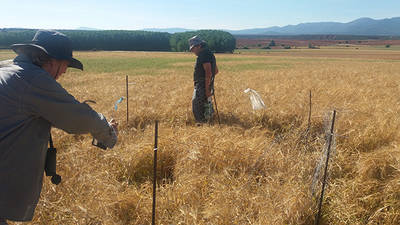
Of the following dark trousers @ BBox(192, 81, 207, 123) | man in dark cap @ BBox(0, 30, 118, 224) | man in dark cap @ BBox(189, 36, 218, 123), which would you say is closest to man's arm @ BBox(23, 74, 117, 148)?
man in dark cap @ BBox(0, 30, 118, 224)

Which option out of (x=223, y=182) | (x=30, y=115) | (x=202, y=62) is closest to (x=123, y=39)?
(x=202, y=62)

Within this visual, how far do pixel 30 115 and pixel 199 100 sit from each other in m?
4.18

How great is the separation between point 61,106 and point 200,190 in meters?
1.96

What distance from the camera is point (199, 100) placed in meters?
5.58

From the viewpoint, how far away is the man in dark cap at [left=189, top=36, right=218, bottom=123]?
5.12 metres

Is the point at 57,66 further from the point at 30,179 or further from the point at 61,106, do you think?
the point at 30,179

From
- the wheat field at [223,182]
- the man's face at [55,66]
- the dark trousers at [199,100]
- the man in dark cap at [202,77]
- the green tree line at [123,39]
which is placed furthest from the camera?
the green tree line at [123,39]

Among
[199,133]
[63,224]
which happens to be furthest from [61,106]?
[199,133]

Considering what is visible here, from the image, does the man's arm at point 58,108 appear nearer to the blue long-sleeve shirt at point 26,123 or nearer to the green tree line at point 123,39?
the blue long-sleeve shirt at point 26,123

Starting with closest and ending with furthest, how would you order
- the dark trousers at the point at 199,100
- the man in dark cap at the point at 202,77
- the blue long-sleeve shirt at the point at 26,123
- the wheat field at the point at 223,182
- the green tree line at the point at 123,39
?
Answer: the blue long-sleeve shirt at the point at 26,123 < the wheat field at the point at 223,182 < the man in dark cap at the point at 202,77 < the dark trousers at the point at 199,100 < the green tree line at the point at 123,39

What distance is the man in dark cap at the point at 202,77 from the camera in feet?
16.8

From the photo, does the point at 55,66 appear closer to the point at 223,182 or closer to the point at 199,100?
the point at 223,182

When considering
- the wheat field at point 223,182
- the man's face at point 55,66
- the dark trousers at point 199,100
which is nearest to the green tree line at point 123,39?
the dark trousers at point 199,100

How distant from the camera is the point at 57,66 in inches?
67.1
